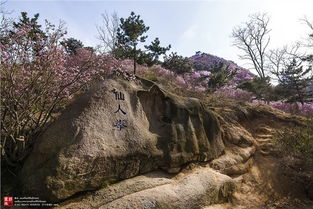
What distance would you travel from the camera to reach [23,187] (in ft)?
15.9

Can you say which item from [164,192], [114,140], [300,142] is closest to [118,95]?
[114,140]

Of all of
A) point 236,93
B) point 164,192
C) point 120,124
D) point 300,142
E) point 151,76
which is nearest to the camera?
point 164,192

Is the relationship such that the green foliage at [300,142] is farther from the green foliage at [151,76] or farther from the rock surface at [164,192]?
the green foliage at [151,76]

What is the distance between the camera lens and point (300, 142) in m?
6.93

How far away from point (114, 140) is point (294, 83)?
16.4 metres

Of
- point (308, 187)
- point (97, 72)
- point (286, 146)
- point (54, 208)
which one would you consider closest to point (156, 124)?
point (97, 72)

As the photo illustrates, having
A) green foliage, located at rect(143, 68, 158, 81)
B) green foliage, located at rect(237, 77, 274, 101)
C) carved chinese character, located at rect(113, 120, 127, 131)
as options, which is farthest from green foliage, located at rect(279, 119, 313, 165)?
green foliage, located at rect(237, 77, 274, 101)

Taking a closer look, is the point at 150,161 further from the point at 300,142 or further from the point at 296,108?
the point at 296,108

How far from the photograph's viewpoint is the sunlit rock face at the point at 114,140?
15.6 ft

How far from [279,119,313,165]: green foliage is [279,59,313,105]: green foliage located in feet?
37.6

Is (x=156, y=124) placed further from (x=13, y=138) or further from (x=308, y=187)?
(x=308, y=187)

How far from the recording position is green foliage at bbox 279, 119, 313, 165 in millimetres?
6727

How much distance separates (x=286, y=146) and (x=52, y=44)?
242 inches

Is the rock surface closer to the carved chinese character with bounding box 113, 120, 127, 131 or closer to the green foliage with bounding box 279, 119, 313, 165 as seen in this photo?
the carved chinese character with bounding box 113, 120, 127, 131
